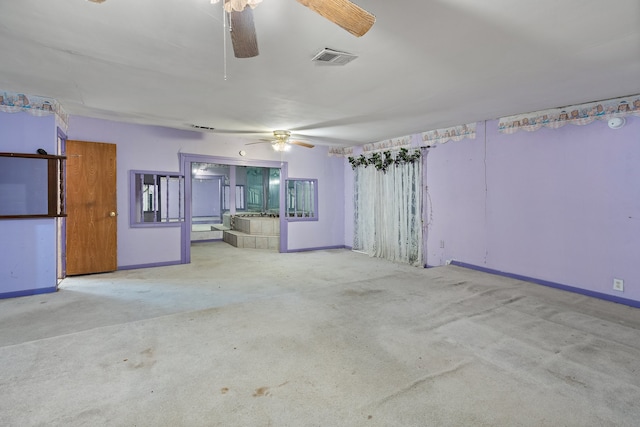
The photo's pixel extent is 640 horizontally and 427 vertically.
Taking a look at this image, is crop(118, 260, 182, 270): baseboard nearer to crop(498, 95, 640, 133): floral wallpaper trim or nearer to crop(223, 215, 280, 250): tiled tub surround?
crop(223, 215, 280, 250): tiled tub surround

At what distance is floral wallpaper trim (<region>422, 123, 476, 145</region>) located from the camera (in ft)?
16.5

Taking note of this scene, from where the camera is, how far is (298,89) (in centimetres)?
344

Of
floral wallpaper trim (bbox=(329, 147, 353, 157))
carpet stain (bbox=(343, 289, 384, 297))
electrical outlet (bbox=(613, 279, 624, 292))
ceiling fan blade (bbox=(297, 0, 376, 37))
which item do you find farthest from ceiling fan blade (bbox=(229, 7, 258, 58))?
floral wallpaper trim (bbox=(329, 147, 353, 157))

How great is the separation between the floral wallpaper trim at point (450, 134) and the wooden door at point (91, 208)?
5211 mm

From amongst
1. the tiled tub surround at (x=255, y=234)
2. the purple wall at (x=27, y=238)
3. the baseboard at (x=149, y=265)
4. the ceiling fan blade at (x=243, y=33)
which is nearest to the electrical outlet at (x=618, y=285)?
the ceiling fan blade at (x=243, y=33)

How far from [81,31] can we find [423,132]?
16.2ft

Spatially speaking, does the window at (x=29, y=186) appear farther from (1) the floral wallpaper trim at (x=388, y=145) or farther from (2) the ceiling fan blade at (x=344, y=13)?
(1) the floral wallpaper trim at (x=388, y=145)

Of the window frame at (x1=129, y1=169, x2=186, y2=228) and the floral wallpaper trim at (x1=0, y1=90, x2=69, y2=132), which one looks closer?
the floral wallpaper trim at (x1=0, y1=90, x2=69, y2=132)

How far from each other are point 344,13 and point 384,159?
198 inches

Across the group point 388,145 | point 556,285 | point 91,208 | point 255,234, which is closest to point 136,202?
point 91,208

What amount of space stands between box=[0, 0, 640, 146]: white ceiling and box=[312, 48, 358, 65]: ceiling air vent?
0.20ft

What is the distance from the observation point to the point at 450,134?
527cm

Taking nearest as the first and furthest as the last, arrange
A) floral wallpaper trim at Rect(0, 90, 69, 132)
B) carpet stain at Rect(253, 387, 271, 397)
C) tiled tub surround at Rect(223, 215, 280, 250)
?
1. carpet stain at Rect(253, 387, 271, 397)
2. floral wallpaper trim at Rect(0, 90, 69, 132)
3. tiled tub surround at Rect(223, 215, 280, 250)

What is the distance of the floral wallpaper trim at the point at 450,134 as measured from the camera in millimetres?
5020
